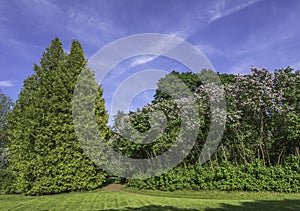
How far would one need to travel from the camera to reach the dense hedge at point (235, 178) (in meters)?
9.99

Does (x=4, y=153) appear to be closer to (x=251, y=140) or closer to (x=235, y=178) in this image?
(x=235, y=178)

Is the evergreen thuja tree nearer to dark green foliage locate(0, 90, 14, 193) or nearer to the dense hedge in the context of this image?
dark green foliage locate(0, 90, 14, 193)

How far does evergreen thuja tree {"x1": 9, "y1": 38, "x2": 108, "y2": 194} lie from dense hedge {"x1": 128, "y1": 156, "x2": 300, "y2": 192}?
4750 millimetres

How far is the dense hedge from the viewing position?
9.99m

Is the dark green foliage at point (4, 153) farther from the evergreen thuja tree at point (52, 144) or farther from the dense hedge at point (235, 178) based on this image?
the dense hedge at point (235, 178)

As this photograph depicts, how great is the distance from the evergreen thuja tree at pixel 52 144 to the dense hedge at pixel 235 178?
4.75 meters

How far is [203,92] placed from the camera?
1274 centimetres

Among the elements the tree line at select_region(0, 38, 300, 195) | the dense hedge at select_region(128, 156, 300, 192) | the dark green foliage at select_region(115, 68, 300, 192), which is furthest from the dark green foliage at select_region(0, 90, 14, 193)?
the dense hedge at select_region(128, 156, 300, 192)

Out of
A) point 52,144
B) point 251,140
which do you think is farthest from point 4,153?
point 251,140

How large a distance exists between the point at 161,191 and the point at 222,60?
9.24m

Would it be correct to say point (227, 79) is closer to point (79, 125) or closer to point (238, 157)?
point (238, 157)

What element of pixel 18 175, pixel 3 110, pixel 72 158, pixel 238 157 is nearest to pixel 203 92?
pixel 238 157

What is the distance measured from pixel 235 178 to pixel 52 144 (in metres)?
10.4

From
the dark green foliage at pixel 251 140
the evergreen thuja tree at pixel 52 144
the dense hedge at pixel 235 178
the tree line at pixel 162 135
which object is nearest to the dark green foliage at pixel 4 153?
the tree line at pixel 162 135
